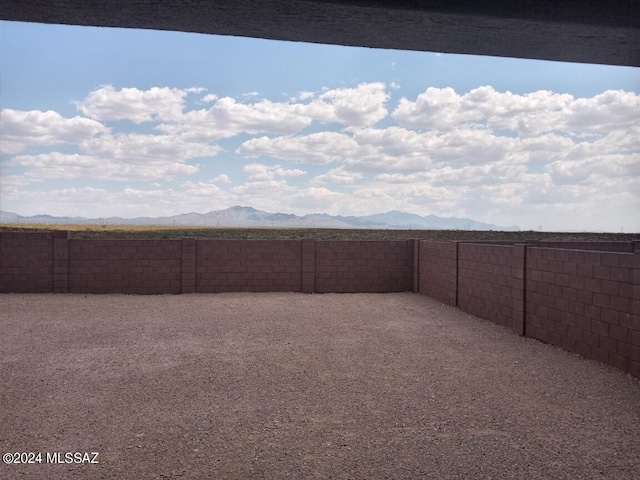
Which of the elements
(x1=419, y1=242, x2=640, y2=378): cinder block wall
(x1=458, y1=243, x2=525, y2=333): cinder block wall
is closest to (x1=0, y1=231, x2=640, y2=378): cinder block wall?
(x1=458, y1=243, x2=525, y2=333): cinder block wall

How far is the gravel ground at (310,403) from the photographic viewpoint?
408 cm

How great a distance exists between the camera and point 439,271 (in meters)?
14.0

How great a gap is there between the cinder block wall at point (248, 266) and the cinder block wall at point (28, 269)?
4610 mm

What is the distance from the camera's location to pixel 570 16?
4145mm

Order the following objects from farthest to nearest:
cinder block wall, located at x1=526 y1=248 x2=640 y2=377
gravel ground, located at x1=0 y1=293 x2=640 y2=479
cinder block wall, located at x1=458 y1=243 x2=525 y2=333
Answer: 1. cinder block wall, located at x1=458 y1=243 x2=525 y2=333
2. cinder block wall, located at x1=526 y1=248 x2=640 y2=377
3. gravel ground, located at x1=0 y1=293 x2=640 y2=479

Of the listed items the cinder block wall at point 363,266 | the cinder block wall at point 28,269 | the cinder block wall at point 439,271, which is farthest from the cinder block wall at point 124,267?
the cinder block wall at point 439,271

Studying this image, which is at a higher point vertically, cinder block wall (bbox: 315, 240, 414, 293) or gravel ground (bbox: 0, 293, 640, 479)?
cinder block wall (bbox: 315, 240, 414, 293)

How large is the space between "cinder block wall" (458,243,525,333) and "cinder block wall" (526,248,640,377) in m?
0.34

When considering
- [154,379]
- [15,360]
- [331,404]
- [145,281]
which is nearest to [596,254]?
[331,404]

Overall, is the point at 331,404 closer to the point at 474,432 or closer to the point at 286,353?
the point at 474,432

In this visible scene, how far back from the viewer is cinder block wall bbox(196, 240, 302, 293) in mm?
15688

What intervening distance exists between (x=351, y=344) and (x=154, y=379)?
11.0 feet

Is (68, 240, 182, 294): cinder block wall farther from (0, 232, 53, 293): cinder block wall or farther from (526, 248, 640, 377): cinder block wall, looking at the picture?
(526, 248, 640, 377): cinder block wall

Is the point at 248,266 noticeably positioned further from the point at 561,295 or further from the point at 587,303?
the point at 587,303
